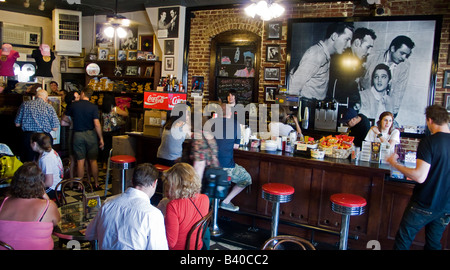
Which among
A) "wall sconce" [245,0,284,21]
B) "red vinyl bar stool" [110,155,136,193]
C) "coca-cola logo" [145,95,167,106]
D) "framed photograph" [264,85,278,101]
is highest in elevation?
"wall sconce" [245,0,284,21]

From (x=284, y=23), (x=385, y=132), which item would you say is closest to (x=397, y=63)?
(x=385, y=132)

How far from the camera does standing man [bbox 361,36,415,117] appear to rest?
649cm

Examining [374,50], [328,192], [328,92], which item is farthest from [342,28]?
[328,192]

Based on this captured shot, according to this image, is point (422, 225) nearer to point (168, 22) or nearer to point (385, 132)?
point (385, 132)

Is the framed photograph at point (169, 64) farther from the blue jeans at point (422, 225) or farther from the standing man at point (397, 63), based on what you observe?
the blue jeans at point (422, 225)

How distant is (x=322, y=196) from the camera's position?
14.7 feet

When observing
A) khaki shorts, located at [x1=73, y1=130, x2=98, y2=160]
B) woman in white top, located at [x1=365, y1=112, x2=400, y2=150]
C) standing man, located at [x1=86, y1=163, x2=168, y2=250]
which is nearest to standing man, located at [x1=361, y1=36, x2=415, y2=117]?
woman in white top, located at [x1=365, y1=112, x2=400, y2=150]

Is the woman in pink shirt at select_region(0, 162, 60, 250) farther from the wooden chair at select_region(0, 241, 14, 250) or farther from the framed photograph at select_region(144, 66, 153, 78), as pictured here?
the framed photograph at select_region(144, 66, 153, 78)

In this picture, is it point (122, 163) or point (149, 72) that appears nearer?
point (122, 163)

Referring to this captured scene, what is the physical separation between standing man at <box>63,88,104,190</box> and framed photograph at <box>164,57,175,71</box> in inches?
91.9

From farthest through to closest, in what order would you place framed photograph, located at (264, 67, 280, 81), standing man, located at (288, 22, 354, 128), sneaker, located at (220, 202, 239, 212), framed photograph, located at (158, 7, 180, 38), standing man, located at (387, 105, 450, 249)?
1. framed photograph, located at (158, 7, 180, 38)
2. framed photograph, located at (264, 67, 280, 81)
3. standing man, located at (288, 22, 354, 128)
4. sneaker, located at (220, 202, 239, 212)
5. standing man, located at (387, 105, 450, 249)

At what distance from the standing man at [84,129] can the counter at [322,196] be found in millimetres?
2718

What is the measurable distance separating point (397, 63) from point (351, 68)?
31.2 inches

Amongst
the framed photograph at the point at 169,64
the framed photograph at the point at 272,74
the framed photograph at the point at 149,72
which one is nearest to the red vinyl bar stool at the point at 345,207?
the framed photograph at the point at 272,74
